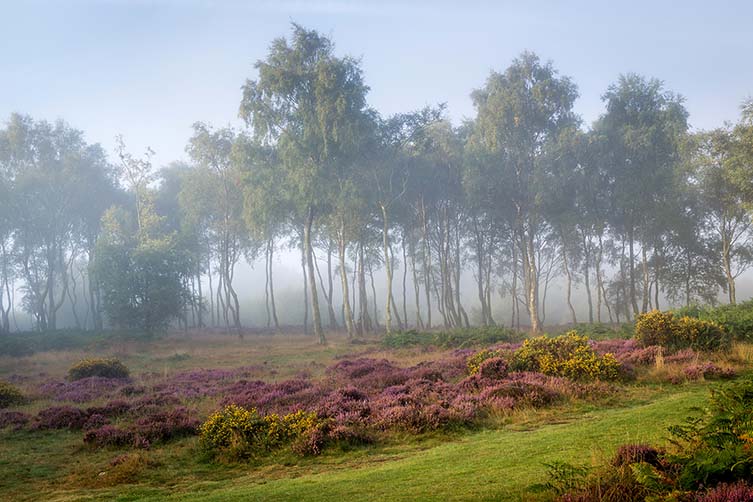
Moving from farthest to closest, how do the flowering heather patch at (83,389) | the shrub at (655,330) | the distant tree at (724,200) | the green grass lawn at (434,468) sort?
1. the distant tree at (724,200)
2. the flowering heather patch at (83,389)
3. the shrub at (655,330)
4. the green grass lawn at (434,468)

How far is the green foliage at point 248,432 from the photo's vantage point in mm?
10675

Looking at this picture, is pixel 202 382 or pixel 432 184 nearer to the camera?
pixel 202 382

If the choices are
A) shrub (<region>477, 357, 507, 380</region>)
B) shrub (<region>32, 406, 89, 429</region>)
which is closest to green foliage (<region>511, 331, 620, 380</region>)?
shrub (<region>477, 357, 507, 380</region>)

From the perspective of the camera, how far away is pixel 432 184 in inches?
1852

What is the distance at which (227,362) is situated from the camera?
1176 inches

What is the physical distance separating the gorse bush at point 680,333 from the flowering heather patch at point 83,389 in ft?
66.6

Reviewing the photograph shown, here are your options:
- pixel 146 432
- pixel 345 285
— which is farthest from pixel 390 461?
pixel 345 285

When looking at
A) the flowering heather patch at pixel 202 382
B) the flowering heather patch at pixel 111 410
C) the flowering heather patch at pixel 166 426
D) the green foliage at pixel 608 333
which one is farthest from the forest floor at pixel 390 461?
the green foliage at pixel 608 333

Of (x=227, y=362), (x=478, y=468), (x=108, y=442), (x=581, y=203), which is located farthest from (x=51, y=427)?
(x=581, y=203)

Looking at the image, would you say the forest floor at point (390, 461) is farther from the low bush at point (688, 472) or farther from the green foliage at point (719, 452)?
the green foliage at point (719, 452)

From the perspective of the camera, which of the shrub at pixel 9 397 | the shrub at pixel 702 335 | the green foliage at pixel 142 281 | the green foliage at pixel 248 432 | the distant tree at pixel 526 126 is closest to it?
the green foliage at pixel 248 432

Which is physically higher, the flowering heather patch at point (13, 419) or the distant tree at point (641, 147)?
the distant tree at point (641, 147)

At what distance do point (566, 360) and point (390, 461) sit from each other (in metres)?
8.98

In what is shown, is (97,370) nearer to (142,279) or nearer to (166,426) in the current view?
(166,426)
